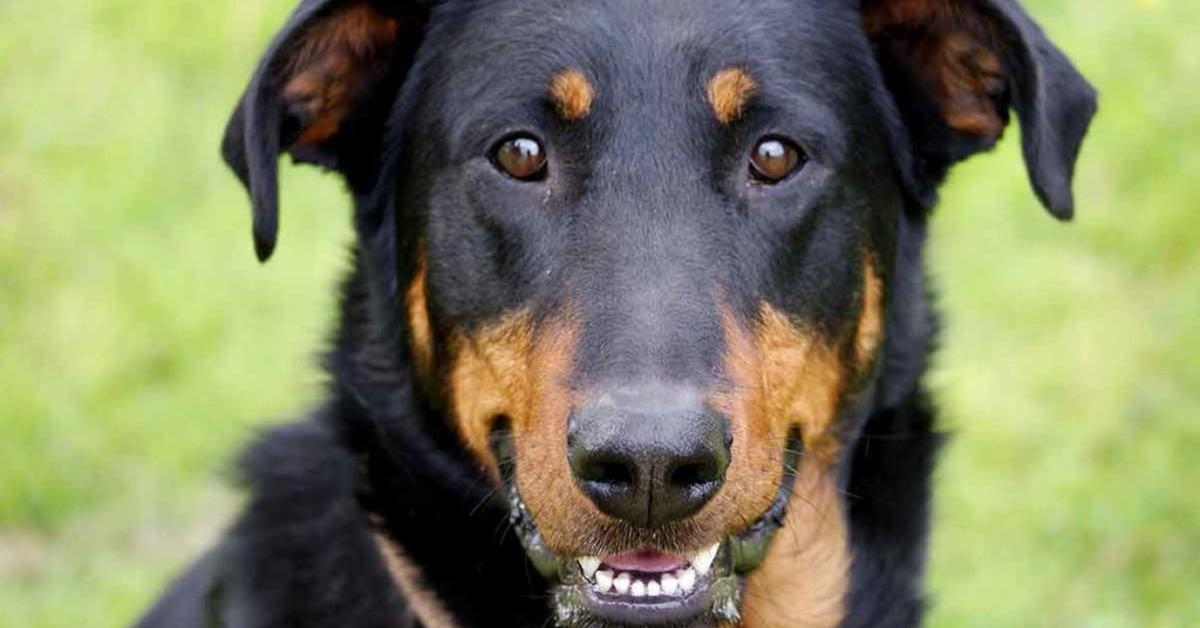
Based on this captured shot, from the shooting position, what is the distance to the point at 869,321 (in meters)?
4.27

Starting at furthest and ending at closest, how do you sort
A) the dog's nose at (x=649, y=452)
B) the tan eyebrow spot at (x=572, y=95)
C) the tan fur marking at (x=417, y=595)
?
the tan fur marking at (x=417, y=595)
the tan eyebrow spot at (x=572, y=95)
the dog's nose at (x=649, y=452)

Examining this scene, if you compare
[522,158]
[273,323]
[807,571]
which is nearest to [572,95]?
[522,158]

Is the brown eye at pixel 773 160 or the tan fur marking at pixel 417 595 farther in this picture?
the tan fur marking at pixel 417 595

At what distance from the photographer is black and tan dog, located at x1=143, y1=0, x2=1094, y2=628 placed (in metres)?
3.70

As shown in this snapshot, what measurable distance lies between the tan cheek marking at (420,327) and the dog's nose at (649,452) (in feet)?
2.27

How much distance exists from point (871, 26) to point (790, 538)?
1.15 m

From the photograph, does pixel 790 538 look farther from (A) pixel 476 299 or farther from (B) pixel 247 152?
(B) pixel 247 152

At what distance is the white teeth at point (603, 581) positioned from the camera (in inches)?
150

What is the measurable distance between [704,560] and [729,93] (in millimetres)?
935

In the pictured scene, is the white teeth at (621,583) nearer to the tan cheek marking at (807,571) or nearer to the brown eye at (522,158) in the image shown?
the tan cheek marking at (807,571)

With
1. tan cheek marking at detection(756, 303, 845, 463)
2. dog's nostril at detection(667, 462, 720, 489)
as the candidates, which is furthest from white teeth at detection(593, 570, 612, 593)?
tan cheek marking at detection(756, 303, 845, 463)

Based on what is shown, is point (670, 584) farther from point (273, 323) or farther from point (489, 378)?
point (273, 323)

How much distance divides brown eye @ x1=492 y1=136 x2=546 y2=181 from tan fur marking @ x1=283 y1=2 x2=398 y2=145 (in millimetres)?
446

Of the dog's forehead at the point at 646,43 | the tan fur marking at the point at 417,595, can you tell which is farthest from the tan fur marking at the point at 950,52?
the tan fur marking at the point at 417,595
